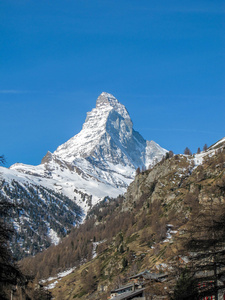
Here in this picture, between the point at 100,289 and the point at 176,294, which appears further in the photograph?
the point at 100,289

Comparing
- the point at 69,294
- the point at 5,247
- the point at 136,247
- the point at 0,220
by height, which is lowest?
the point at 5,247

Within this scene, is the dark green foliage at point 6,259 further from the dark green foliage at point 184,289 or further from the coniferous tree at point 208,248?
the dark green foliage at point 184,289

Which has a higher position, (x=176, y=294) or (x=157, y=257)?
(x=157, y=257)

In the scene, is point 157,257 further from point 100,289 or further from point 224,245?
point 224,245

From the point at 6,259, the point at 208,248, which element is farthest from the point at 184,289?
the point at 6,259

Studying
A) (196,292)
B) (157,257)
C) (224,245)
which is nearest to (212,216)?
(224,245)

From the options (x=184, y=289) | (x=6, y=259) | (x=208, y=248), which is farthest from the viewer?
(x=184, y=289)

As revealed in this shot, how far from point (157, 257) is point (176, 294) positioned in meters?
120

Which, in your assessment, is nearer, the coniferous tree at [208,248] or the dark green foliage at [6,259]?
the dark green foliage at [6,259]

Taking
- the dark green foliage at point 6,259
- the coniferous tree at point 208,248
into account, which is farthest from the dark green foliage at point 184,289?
the dark green foliage at point 6,259

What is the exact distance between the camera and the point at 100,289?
16625 centimetres

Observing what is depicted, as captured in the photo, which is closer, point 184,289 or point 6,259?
point 6,259

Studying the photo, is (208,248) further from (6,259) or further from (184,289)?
(6,259)

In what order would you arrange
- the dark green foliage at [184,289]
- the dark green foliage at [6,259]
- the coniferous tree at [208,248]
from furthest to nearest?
the dark green foliage at [184,289] < the coniferous tree at [208,248] < the dark green foliage at [6,259]
